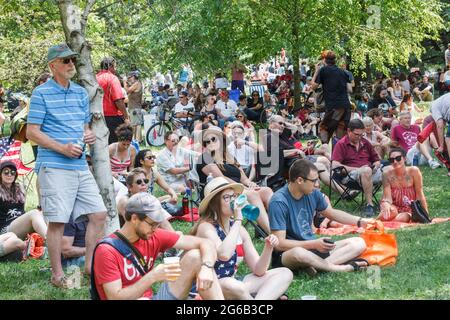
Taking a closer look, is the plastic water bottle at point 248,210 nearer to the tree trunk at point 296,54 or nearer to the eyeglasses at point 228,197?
the eyeglasses at point 228,197

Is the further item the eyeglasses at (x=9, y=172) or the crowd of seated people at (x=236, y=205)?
the eyeglasses at (x=9, y=172)

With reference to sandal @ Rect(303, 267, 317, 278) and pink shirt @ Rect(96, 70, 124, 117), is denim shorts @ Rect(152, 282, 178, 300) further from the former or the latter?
pink shirt @ Rect(96, 70, 124, 117)

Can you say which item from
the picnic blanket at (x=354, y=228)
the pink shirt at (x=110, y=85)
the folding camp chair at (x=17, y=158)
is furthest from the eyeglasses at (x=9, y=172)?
the folding camp chair at (x=17, y=158)

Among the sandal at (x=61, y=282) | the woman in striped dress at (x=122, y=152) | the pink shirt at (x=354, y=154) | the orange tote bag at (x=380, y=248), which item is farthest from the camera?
the pink shirt at (x=354, y=154)

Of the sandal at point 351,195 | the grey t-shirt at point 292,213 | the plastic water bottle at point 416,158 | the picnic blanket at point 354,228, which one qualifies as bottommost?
the picnic blanket at point 354,228

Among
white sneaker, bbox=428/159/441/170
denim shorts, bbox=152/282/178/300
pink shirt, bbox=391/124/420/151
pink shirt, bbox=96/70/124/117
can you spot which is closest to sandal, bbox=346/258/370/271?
denim shorts, bbox=152/282/178/300

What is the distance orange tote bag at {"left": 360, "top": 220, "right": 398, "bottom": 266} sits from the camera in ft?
24.7

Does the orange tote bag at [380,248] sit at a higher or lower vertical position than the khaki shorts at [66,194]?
→ lower

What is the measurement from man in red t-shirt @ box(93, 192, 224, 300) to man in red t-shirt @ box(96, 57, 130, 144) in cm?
614

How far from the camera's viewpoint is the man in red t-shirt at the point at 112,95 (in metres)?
11.9

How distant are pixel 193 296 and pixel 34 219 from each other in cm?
327

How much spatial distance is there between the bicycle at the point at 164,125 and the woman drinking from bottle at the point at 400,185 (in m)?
8.77
